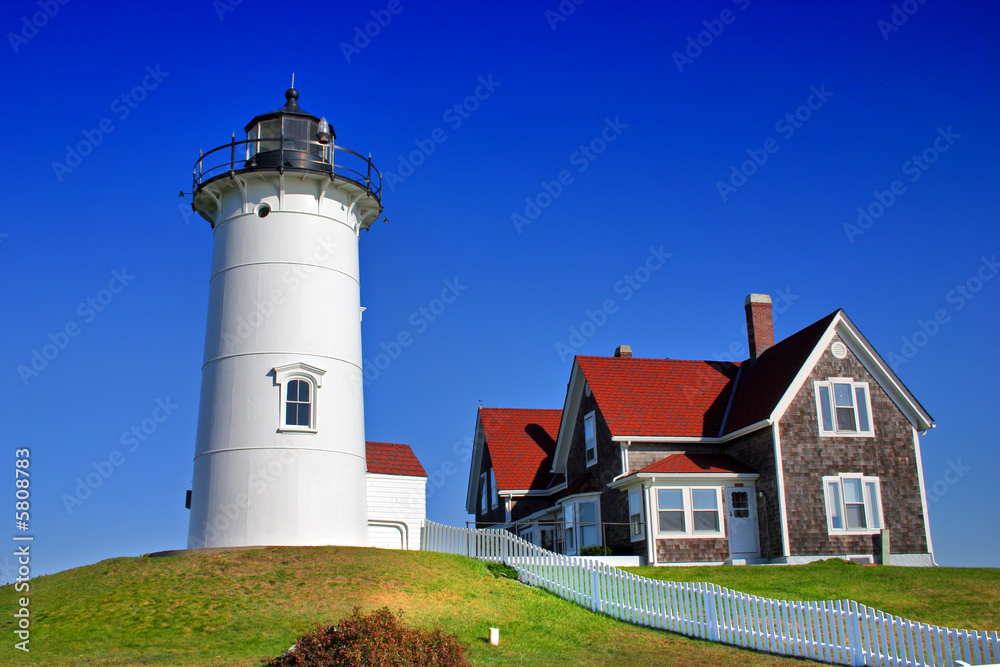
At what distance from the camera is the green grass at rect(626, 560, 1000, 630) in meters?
16.8

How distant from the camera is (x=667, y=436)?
2781cm

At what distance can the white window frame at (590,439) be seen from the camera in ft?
97.1

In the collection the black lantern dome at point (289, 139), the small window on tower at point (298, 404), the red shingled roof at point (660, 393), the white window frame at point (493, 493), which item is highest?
the black lantern dome at point (289, 139)

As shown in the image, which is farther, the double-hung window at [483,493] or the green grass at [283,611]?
the double-hung window at [483,493]

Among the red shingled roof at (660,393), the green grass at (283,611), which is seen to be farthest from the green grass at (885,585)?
the red shingled roof at (660,393)

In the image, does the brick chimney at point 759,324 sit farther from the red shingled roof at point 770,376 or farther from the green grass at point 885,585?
the green grass at point 885,585

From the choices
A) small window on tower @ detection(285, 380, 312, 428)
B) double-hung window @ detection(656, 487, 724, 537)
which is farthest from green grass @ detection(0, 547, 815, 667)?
double-hung window @ detection(656, 487, 724, 537)

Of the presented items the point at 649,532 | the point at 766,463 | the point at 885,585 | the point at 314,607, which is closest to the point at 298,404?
the point at 314,607

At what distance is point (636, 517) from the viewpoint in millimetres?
26422

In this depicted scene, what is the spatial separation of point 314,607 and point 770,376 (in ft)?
53.7

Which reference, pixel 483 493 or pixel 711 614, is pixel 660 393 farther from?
pixel 711 614

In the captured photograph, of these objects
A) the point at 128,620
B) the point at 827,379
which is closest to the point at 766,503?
the point at 827,379

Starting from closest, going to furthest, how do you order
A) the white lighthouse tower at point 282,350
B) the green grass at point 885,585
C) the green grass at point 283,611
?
1. the green grass at point 283,611
2. the green grass at point 885,585
3. the white lighthouse tower at point 282,350

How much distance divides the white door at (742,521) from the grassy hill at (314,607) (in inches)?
183
